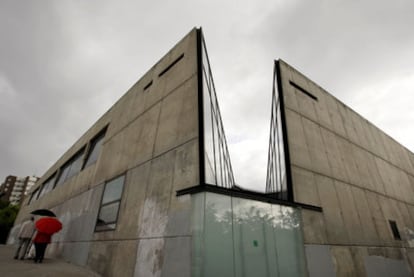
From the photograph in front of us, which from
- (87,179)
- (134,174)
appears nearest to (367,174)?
(134,174)

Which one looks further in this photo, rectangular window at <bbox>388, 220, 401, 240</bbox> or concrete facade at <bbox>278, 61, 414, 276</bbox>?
rectangular window at <bbox>388, 220, 401, 240</bbox>

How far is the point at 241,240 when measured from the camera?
4422 mm

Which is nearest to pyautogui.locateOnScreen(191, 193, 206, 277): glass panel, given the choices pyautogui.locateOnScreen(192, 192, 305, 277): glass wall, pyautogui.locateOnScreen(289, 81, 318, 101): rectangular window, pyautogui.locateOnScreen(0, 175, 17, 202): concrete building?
pyautogui.locateOnScreen(192, 192, 305, 277): glass wall

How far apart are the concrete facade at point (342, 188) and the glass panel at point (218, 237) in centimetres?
294

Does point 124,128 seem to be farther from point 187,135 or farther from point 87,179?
point 187,135

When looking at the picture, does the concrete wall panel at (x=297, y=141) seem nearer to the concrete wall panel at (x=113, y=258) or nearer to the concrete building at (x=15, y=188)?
the concrete wall panel at (x=113, y=258)

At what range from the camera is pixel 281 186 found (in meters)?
7.66

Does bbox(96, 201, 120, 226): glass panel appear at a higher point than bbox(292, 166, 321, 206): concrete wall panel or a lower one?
lower

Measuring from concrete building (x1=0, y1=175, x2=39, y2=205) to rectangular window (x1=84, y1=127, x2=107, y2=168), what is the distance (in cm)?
9891

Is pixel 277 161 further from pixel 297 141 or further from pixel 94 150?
pixel 94 150

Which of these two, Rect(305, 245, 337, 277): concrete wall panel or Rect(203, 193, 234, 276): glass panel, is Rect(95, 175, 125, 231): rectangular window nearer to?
Rect(203, 193, 234, 276): glass panel

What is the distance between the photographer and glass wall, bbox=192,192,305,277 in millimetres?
4008

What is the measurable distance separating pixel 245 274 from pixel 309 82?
32.9ft

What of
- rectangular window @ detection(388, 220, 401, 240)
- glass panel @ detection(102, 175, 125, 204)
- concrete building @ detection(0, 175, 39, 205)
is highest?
concrete building @ detection(0, 175, 39, 205)
